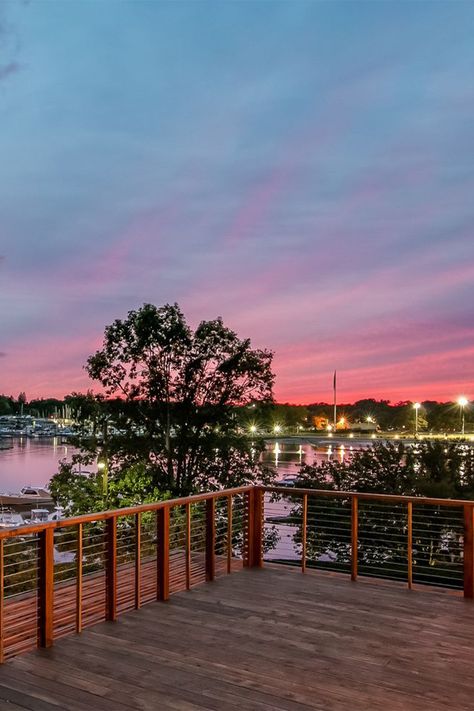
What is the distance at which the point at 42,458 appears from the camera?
55.0 meters

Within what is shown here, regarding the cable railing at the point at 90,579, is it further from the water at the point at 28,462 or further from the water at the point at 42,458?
the water at the point at 42,458

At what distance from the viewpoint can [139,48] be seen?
9844 mm

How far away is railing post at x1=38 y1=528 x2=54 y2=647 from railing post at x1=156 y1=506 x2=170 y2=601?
1.16 m

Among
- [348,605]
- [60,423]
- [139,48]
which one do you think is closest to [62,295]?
[139,48]

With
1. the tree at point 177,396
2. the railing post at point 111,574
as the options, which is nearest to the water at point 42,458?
the tree at point 177,396

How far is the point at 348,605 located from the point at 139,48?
8903 millimetres

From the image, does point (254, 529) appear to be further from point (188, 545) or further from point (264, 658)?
point (264, 658)

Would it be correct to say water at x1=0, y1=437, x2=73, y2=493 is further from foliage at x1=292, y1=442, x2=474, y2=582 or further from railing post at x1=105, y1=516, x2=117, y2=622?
railing post at x1=105, y1=516, x2=117, y2=622

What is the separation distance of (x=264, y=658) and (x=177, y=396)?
1319 cm

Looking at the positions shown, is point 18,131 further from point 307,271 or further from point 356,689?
point 356,689

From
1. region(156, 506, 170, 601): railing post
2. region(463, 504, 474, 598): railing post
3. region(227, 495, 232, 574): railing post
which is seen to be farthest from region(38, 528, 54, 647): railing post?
region(463, 504, 474, 598): railing post

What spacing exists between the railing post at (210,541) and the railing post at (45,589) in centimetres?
190

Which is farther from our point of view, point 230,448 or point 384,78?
point 230,448

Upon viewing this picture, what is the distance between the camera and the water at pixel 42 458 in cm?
4075
